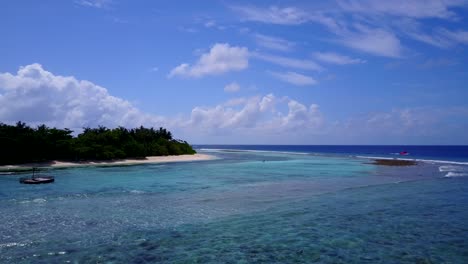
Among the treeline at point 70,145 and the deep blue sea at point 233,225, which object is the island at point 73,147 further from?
the deep blue sea at point 233,225

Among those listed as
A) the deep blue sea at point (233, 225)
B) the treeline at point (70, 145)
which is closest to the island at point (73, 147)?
the treeline at point (70, 145)

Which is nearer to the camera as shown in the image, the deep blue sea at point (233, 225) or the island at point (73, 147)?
the deep blue sea at point (233, 225)

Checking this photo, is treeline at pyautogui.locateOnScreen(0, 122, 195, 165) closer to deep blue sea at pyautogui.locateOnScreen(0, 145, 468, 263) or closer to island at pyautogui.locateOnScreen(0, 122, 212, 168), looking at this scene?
island at pyautogui.locateOnScreen(0, 122, 212, 168)

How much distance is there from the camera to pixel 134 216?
2161cm

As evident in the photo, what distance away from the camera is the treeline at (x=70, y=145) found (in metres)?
59.8

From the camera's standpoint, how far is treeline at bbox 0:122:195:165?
2354 inches

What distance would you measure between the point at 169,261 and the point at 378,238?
31.1 ft

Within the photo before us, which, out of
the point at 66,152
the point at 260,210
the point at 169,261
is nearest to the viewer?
the point at 169,261

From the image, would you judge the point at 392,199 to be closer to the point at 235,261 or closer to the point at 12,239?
the point at 235,261

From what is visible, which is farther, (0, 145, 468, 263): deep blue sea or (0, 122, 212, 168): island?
(0, 122, 212, 168): island

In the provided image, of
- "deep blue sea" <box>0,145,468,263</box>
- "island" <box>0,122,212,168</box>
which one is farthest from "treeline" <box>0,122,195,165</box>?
"deep blue sea" <box>0,145,468,263</box>

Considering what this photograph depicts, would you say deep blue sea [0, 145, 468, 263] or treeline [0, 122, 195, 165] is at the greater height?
treeline [0, 122, 195, 165]

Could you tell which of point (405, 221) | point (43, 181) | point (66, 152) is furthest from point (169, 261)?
point (66, 152)

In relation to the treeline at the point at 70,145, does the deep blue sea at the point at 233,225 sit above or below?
below
